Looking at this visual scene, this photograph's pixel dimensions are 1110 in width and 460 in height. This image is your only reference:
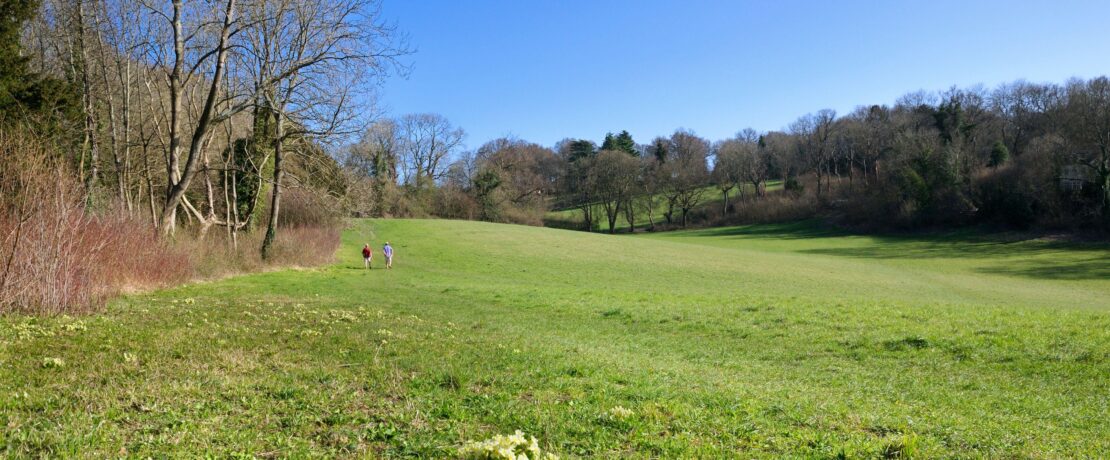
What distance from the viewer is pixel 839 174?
97.4 metres

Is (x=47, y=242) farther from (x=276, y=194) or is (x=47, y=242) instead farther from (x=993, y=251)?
(x=993, y=251)

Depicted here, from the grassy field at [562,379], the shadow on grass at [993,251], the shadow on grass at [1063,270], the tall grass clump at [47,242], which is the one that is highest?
the tall grass clump at [47,242]

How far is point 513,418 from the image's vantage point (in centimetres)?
561

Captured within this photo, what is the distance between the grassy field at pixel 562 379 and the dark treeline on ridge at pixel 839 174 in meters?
44.7

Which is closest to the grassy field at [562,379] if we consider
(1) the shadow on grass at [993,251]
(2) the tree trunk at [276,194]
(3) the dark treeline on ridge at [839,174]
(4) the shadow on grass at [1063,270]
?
(2) the tree trunk at [276,194]

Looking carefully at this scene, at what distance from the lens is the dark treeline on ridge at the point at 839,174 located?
56.3 m

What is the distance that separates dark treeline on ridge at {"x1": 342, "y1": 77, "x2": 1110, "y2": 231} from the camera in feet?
185

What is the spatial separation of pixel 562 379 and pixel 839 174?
103m

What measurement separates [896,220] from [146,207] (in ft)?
237

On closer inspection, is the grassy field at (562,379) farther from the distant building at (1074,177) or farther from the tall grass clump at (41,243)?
the distant building at (1074,177)

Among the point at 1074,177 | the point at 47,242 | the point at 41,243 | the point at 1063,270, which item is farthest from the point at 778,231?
the point at 41,243

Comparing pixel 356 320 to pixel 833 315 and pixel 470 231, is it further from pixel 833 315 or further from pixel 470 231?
pixel 470 231

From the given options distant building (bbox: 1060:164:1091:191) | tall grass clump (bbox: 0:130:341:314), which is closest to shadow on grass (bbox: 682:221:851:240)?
distant building (bbox: 1060:164:1091:191)

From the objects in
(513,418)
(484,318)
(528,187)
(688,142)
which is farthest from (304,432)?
(688,142)
